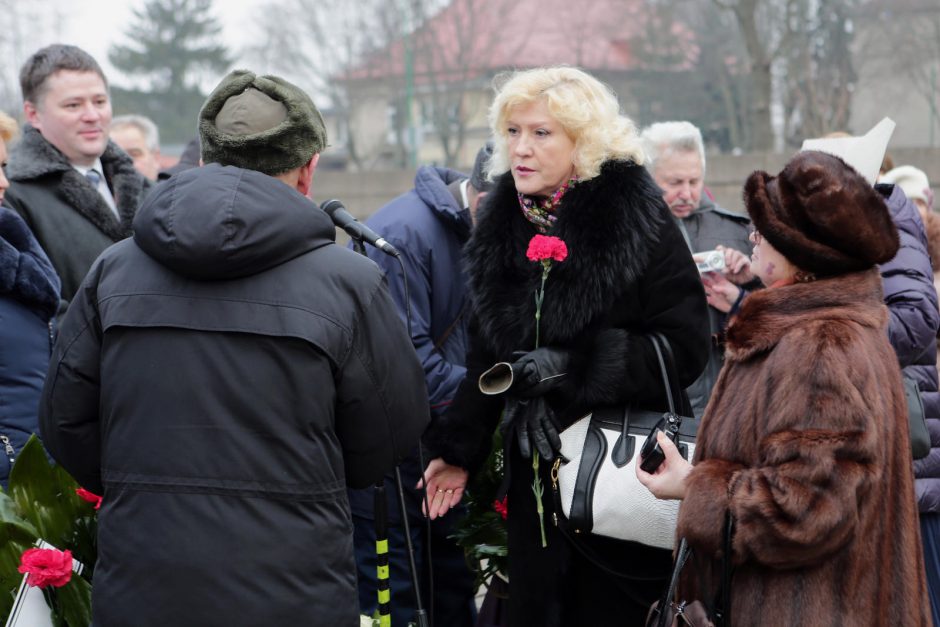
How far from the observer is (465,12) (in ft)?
89.0

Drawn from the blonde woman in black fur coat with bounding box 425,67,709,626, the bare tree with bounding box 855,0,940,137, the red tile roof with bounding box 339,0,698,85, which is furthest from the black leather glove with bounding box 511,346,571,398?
the red tile roof with bounding box 339,0,698,85

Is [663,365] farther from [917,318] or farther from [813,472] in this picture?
[917,318]

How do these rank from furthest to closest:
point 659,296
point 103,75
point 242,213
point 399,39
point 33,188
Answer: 1. point 399,39
2. point 103,75
3. point 33,188
4. point 659,296
5. point 242,213

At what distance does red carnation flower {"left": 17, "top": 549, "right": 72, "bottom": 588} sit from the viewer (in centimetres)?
274

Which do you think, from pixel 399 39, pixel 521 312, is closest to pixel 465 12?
pixel 399 39

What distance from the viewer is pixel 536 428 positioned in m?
2.97

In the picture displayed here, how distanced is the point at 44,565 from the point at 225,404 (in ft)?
3.46

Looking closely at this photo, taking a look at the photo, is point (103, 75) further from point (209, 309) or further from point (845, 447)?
point (845, 447)

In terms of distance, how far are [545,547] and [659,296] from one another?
0.82 meters

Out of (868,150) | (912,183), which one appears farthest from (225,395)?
(912,183)

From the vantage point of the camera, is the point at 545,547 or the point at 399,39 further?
the point at 399,39

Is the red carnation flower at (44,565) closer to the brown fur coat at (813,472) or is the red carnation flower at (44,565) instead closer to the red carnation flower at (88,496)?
the red carnation flower at (88,496)

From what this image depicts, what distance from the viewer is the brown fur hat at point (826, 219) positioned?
7.45 feet

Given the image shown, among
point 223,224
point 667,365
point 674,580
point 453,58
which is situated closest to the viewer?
point 223,224
